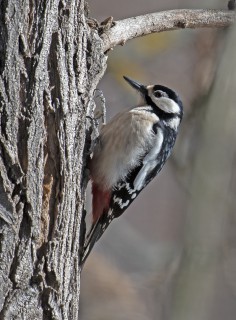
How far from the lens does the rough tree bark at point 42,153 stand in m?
2.82

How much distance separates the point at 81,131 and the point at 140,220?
9.21ft

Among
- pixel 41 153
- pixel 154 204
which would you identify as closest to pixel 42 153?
pixel 41 153

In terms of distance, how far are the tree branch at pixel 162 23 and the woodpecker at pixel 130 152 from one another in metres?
0.43

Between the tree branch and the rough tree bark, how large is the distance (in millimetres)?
307

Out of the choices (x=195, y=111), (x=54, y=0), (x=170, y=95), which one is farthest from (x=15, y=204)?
(x=195, y=111)

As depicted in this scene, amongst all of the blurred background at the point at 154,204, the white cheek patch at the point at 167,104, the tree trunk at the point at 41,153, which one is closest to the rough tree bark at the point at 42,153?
the tree trunk at the point at 41,153

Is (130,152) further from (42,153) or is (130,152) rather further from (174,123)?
(42,153)

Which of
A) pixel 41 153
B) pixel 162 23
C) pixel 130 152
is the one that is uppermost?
pixel 162 23

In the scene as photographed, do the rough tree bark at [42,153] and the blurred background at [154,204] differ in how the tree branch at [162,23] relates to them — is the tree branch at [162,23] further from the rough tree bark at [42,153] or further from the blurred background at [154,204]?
the rough tree bark at [42,153]

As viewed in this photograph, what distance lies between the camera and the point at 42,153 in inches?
115

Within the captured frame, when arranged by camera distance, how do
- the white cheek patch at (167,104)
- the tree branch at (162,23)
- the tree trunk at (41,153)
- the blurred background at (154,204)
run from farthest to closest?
the blurred background at (154,204) → the white cheek patch at (167,104) → the tree branch at (162,23) → the tree trunk at (41,153)

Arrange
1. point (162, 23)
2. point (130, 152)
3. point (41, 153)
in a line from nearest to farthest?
point (41, 153)
point (162, 23)
point (130, 152)

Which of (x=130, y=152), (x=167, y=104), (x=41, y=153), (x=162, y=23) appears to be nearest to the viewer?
(x=41, y=153)

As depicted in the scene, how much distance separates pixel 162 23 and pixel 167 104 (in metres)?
0.57
